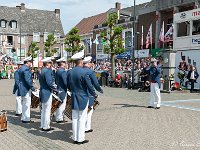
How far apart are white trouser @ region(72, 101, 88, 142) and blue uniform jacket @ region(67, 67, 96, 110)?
0.45 feet

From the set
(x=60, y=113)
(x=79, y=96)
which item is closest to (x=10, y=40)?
(x=60, y=113)

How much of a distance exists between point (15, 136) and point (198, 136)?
4341 mm

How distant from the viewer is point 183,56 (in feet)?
73.6

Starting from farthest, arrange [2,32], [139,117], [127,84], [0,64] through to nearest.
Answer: [2,32] < [0,64] < [127,84] < [139,117]

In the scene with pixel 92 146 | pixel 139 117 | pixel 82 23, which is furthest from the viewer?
pixel 82 23

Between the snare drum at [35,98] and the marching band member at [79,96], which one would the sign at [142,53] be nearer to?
the snare drum at [35,98]

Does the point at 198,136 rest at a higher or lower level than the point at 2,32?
lower

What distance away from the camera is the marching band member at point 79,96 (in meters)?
7.31

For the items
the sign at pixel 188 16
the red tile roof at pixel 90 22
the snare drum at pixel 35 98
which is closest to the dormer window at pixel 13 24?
the red tile roof at pixel 90 22

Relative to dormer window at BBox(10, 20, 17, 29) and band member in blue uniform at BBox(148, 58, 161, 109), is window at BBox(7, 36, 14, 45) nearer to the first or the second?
dormer window at BBox(10, 20, 17, 29)

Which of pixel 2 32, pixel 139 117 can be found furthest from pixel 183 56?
pixel 2 32

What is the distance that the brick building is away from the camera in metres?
62.0

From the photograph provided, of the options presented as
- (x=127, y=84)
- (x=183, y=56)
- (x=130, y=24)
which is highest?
(x=130, y=24)

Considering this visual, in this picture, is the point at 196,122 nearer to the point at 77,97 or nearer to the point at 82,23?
the point at 77,97
